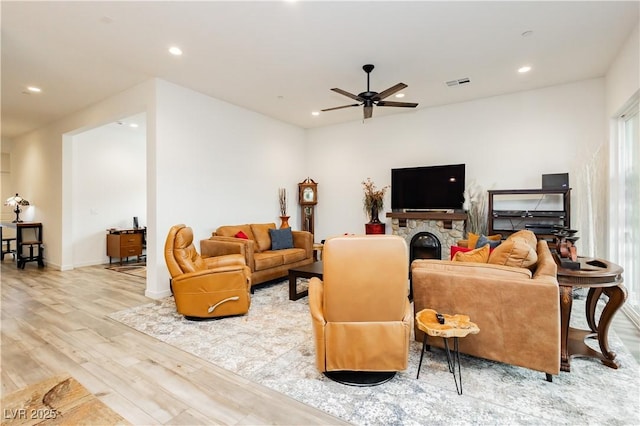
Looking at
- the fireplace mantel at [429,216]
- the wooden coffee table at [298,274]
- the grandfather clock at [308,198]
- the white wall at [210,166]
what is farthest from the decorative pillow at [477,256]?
the grandfather clock at [308,198]

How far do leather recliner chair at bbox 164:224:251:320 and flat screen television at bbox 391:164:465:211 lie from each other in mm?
3529

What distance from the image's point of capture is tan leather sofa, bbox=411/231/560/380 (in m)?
2.05

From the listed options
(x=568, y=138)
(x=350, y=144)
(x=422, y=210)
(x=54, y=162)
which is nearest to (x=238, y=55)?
(x=350, y=144)

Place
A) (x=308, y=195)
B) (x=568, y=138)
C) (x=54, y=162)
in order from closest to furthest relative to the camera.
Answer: (x=568, y=138), (x=54, y=162), (x=308, y=195)

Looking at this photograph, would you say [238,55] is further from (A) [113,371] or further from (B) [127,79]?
(A) [113,371]

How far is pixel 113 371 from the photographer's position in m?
2.39

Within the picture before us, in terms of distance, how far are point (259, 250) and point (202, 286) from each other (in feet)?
6.62

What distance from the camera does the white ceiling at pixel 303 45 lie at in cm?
292

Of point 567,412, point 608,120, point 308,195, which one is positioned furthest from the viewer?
point 308,195

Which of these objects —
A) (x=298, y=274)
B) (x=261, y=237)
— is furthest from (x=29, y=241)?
(x=298, y=274)

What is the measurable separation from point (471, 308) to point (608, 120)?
3977 mm

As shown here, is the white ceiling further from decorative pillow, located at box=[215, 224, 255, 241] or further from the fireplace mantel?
decorative pillow, located at box=[215, 224, 255, 241]

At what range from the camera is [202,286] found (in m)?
3.38

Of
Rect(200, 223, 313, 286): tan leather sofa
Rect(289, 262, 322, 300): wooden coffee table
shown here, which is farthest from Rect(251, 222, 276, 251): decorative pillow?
Rect(289, 262, 322, 300): wooden coffee table
